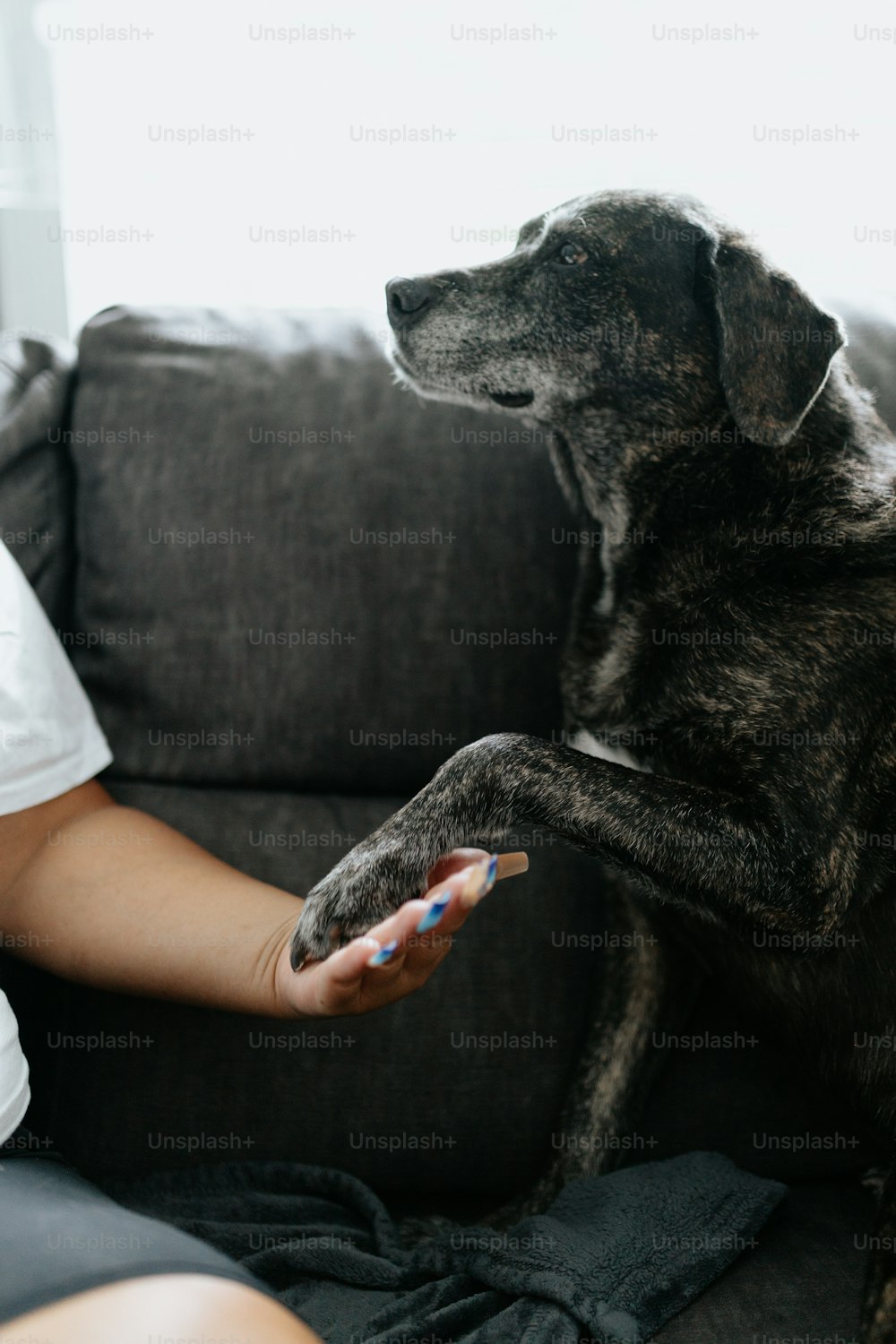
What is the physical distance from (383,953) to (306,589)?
75 centimetres

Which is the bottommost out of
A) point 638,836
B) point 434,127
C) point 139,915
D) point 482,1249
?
point 482,1249

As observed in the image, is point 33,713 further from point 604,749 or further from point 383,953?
point 604,749

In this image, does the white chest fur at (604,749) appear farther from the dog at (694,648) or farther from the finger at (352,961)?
the finger at (352,961)

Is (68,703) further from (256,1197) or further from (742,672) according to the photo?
(742,672)

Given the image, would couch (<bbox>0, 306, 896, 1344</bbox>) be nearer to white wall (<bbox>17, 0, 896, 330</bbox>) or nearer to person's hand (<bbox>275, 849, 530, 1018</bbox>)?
person's hand (<bbox>275, 849, 530, 1018</bbox>)

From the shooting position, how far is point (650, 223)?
1309mm

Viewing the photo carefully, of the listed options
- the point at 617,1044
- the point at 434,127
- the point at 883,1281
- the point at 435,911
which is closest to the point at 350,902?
the point at 435,911

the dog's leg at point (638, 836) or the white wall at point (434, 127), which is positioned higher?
the white wall at point (434, 127)

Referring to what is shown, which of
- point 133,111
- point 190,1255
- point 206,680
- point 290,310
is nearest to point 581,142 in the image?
point 290,310

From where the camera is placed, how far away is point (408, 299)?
1363 mm

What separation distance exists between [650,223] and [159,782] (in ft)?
3.34

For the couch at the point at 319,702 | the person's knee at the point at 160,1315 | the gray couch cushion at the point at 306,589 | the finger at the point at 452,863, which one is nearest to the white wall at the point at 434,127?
the couch at the point at 319,702

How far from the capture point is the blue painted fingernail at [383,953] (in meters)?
0.81

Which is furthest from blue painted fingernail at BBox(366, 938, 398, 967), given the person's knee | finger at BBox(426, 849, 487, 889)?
the person's knee
